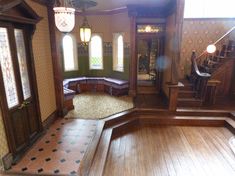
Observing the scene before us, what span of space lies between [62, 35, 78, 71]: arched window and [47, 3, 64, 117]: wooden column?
7.78 ft

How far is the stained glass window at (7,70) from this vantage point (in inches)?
101

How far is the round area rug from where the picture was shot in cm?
456

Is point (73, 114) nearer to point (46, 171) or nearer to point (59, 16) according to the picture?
point (46, 171)

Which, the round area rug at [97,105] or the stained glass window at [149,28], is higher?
the stained glass window at [149,28]

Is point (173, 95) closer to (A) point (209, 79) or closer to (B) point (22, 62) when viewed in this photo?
(A) point (209, 79)

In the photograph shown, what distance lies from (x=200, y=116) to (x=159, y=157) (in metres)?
2.07

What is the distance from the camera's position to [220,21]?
6.37 m

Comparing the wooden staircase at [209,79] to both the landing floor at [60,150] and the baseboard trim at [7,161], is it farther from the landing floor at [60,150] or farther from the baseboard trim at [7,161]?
the baseboard trim at [7,161]

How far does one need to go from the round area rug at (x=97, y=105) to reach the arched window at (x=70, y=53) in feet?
4.23

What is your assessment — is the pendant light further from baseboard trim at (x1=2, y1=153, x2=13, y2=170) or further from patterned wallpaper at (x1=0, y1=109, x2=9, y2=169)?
baseboard trim at (x1=2, y1=153, x2=13, y2=170)

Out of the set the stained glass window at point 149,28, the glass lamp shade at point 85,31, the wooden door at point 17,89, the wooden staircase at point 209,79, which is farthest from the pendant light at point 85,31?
the wooden staircase at point 209,79

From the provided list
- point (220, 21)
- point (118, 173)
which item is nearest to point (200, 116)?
point (118, 173)

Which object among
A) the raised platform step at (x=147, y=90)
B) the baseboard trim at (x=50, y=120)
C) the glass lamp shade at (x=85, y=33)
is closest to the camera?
the glass lamp shade at (x=85, y=33)

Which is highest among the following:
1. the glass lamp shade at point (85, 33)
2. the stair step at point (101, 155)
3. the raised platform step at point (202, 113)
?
the glass lamp shade at point (85, 33)
